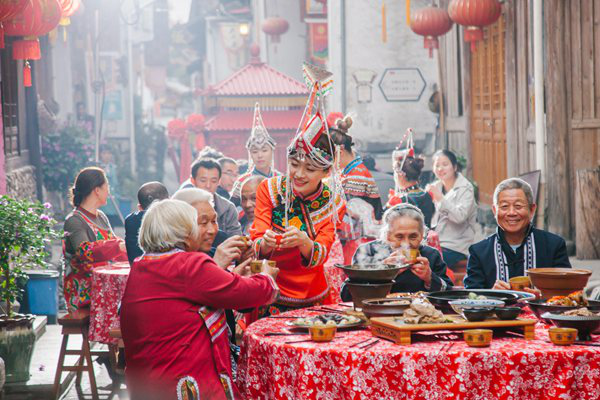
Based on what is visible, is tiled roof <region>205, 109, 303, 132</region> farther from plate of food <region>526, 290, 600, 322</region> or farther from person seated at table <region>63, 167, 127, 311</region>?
plate of food <region>526, 290, 600, 322</region>

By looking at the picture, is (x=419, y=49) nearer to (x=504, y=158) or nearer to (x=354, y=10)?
(x=354, y=10)

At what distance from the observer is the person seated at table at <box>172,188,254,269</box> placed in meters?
5.02

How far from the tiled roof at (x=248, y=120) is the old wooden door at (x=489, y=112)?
48.8ft

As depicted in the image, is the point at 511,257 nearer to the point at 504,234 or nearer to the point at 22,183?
the point at 504,234

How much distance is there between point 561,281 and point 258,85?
1117 inches

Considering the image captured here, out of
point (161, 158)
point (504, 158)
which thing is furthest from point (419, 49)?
point (161, 158)

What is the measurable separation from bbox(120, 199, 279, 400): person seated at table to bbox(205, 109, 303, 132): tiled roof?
2737 centimetres

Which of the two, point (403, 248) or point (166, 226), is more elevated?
point (166, 226)

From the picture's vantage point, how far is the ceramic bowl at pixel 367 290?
4.92m

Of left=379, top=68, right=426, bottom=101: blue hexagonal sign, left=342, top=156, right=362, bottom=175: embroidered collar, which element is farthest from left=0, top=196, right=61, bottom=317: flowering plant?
left=379, top=68, right=426, bottom=101: blue hexagonal sign

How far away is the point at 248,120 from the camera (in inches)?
1298

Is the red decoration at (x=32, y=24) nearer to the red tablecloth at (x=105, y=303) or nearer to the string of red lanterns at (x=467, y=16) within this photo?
the red tablecloth at (x=105, y=303)

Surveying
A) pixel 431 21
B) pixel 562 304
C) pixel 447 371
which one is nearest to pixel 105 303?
pixel 562 304

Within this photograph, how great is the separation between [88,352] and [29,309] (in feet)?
10.8
